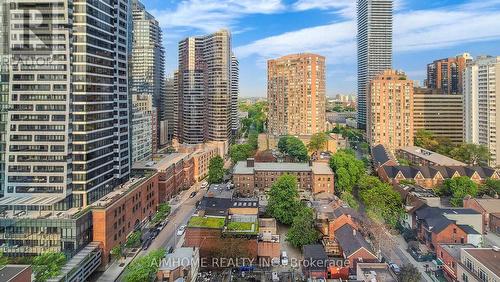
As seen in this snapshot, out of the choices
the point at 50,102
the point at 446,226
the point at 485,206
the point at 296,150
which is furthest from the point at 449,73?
the point at 50,102

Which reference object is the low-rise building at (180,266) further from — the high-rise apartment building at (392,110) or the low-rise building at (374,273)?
the high-rise apartment building at (392,110)

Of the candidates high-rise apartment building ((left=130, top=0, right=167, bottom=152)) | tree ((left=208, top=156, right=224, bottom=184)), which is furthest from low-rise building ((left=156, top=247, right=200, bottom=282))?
high-rise apartment building ((left=130, top=0, right=167, bottom=152))

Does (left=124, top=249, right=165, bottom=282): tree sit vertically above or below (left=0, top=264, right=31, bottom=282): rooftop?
below

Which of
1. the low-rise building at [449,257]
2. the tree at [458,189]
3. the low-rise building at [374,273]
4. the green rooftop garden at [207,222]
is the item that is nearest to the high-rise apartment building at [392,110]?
the tree at [458,189]

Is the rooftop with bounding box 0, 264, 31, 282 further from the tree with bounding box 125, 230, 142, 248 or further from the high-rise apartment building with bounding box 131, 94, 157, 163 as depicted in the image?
the high-rise apartment building with bounding box 131, 94, 157, 163

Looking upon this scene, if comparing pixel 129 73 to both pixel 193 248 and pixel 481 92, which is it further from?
pixel 481 92

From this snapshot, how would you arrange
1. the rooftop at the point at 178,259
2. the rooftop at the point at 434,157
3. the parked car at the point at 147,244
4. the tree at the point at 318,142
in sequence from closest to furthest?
the rooftop at the point at 178,259
the parked car at the point at 147,244
the rooftop at the point at 434,157
the tree at the point at 318,142

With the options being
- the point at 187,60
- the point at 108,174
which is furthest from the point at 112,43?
the point at 187,60
